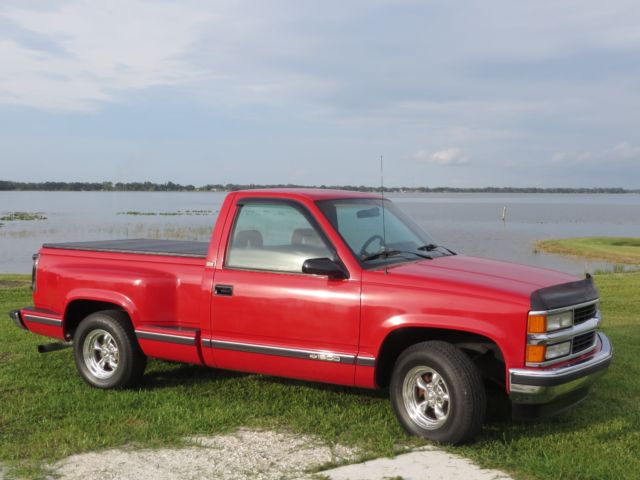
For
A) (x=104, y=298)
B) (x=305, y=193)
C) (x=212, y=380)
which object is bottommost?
(x=212, y=380)

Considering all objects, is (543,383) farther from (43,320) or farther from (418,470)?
(43,320)

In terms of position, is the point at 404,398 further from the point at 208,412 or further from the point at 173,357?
the point at 173,357

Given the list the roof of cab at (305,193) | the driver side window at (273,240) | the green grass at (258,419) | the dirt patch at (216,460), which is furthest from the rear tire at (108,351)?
the roof of cab at (305,193)

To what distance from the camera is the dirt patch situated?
185 inches

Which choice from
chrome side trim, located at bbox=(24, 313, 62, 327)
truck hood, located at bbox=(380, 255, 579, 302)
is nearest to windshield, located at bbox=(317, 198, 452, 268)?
truck hood, located at bbox=(380, 255, 579, 302)

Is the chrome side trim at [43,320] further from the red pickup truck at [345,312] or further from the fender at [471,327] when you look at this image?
the fender at [471,327]

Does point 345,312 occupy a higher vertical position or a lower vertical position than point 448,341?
higher

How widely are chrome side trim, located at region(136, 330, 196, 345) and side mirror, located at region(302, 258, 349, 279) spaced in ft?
4.52

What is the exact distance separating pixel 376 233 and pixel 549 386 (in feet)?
6.41

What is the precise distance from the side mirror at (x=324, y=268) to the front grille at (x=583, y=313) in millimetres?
1738

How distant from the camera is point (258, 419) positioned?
Answer: 5.85 metres

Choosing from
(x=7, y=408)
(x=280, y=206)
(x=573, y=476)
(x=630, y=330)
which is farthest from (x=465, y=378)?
(x=630, y=330)

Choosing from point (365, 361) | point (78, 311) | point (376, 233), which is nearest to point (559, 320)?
point (365, 361)

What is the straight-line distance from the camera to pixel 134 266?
675 centimetres
